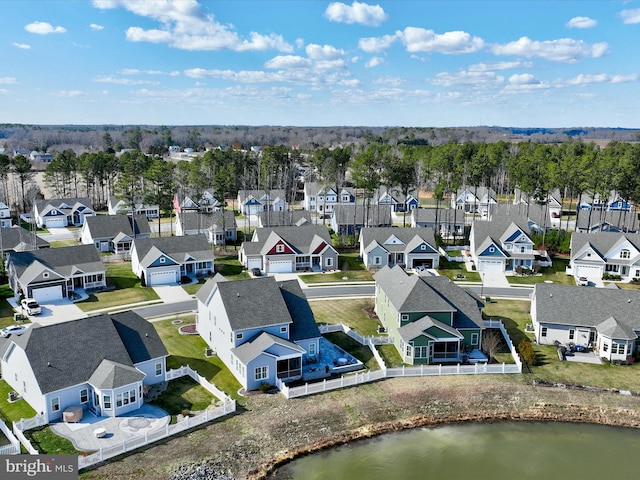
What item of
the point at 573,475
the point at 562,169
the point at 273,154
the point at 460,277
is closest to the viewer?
the point at 573,475

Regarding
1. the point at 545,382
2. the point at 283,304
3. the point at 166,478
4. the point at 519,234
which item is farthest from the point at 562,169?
the point at 166,478

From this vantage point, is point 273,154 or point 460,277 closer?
point 460,277

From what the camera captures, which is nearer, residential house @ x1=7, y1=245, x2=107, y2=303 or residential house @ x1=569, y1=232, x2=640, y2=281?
Result: residential house @ x1=7, y1=245, x2=107, y2=303

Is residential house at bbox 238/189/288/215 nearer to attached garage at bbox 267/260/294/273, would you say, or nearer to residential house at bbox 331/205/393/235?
residential house at bbox 331/205/393/235

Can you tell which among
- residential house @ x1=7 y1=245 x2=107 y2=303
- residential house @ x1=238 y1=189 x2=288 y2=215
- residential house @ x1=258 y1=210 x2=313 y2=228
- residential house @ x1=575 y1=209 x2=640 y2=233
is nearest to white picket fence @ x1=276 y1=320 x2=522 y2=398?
residential house @ x1=7 y1=245 x2=107 y2=303

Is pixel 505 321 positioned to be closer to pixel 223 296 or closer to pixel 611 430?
pixel 611 430

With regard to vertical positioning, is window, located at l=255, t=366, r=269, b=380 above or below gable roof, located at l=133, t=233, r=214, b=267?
below

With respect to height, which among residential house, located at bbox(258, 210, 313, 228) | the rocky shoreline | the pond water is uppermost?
residential house, located at bbox(258, 210, 313, 228)
